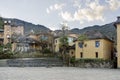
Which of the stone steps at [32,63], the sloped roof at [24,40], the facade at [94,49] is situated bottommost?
the stone steps at [32,63]

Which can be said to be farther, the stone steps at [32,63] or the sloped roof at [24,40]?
the sloped roof at [24,40]

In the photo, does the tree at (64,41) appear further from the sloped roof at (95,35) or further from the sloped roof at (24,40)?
the sloped roof at (24,40)

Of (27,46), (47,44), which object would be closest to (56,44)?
(47,44)

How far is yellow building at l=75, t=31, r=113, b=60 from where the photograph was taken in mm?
60281

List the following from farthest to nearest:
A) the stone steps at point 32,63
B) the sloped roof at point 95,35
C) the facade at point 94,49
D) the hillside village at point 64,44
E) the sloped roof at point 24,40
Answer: the sloped roof at point 24,40, the hillside village at point 64,44, the sloped roof at point 95,35, the facade at point 94,49, the stone steps at point 32,63

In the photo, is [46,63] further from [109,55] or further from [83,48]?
[109,55]

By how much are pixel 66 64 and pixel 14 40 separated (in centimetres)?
2513

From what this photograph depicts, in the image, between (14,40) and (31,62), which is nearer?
(31,62)

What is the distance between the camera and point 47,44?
82562mm

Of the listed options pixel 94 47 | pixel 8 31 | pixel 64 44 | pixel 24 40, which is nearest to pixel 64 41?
pixel 64 44

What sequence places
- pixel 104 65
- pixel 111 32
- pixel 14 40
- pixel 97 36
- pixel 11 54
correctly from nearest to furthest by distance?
pixel 104 65 < pixel 97 36 < pixel 11 54 < pixel 14 40 < pixel 111 32

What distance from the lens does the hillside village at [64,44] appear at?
6119 centimetres

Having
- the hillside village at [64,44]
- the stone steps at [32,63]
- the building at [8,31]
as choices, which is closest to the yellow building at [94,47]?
the hillside village at [64,44]

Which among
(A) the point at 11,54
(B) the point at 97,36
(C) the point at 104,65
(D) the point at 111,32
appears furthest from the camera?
(D) the point at 111,32
